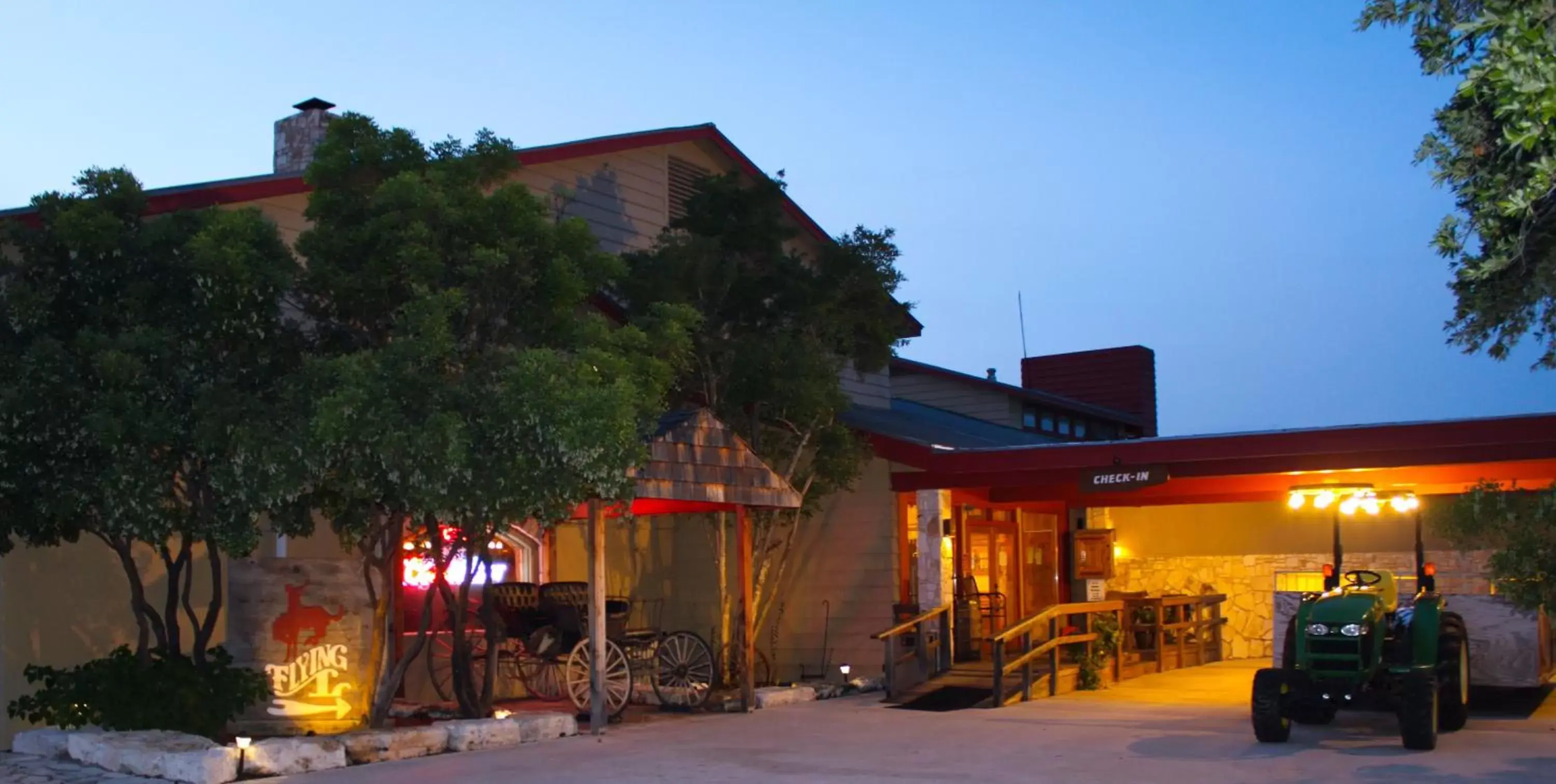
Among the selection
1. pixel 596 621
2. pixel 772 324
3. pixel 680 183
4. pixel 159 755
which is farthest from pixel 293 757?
pixel 680 183

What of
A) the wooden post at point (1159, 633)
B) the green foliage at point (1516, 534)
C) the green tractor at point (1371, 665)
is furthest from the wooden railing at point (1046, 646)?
the green foliage at point (1516, 534)

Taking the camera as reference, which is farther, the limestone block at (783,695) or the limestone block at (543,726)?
the limestone block at (783,695)

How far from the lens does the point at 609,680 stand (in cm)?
1381

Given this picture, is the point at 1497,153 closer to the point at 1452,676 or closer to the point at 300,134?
the point at 1452,676

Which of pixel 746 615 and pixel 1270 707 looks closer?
pixel 1270 707

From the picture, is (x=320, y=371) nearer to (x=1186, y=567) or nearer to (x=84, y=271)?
(x=84, y=271)

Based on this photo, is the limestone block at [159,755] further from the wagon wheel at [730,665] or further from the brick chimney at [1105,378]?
the brick chimney at [1105,378]

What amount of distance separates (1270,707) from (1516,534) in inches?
97.9

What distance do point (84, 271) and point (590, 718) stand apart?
5.65m

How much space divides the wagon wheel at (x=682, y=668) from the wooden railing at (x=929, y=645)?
1997mm

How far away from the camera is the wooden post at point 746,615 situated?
1445cm

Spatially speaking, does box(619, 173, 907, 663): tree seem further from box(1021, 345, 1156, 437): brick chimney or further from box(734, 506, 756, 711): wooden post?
box(1021, 345, 1156, 437): brick chimney

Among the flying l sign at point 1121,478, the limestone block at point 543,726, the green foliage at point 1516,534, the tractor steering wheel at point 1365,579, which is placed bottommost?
the limestone block at point 543,726

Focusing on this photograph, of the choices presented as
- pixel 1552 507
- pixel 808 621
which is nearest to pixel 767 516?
pixel 808 621
